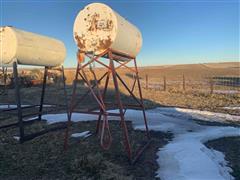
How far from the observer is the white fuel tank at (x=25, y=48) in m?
8.45

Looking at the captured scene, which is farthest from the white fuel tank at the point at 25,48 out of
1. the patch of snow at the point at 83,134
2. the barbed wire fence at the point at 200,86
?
the barbed wire fence at the point at 200,86

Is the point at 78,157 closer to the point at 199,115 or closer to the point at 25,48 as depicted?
the point at 25,48

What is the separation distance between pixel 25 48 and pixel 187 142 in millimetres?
5313

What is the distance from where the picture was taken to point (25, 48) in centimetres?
875

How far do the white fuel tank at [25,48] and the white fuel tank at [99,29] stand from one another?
7.27 ft

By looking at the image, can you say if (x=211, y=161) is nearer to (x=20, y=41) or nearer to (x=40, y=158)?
(x=40, y=158)

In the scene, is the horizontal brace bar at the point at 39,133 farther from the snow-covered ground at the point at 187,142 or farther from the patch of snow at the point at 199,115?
the patch of snow at the point at 199,115

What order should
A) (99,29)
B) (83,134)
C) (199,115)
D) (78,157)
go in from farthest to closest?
(199,115)
(83,134)
(99,29)
(78,157)

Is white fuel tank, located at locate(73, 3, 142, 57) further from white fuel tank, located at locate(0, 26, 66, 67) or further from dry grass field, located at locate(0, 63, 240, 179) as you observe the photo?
dry grass field, located at locate(0, 63, 240, 179)

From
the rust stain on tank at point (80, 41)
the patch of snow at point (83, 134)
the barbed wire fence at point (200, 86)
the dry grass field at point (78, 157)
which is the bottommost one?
the dry grass field at point (78, 157)

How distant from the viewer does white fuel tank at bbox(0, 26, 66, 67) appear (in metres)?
8.45

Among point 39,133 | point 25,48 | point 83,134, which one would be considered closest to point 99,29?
point 25,48

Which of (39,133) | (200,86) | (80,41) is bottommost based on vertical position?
(39,133)

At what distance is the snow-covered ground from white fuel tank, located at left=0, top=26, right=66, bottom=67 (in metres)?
2.66
